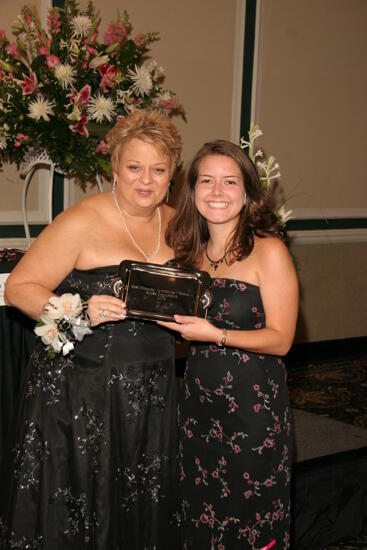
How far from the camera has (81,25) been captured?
11.0 feet

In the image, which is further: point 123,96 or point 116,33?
point 116,33

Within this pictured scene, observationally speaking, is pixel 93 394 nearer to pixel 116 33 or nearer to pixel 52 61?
pixel 52 61

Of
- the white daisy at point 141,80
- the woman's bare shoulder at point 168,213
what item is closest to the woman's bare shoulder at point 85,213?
the woman's bare shoulder at point 168,213

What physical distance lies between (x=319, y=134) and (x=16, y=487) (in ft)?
16.1

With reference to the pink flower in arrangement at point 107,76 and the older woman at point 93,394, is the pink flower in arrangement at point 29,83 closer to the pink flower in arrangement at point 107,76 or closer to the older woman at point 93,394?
the pink flower in arrangement at point 107,76

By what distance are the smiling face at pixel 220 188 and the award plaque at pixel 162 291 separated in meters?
0.24

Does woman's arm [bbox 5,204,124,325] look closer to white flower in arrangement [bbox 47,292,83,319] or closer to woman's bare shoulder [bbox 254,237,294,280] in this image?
white flower in arrangement [bbox 47,292,83,319]

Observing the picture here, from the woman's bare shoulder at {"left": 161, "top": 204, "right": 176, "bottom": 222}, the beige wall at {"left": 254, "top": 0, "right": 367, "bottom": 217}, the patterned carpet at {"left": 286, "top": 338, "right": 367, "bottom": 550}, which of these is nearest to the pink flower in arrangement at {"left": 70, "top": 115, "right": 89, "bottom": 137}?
the woman's bare shoulder at {"left": 161, "top": 204, "right": 176, "bottom": 222}

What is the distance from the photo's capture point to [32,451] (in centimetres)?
244

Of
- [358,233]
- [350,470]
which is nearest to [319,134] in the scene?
[358,233]

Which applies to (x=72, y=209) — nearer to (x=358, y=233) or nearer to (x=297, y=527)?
(x=297, y=527)

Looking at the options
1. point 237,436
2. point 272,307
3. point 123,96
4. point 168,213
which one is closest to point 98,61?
point 123,96

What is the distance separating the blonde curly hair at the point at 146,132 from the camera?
240cm

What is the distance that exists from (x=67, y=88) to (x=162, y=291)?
1.52 m
